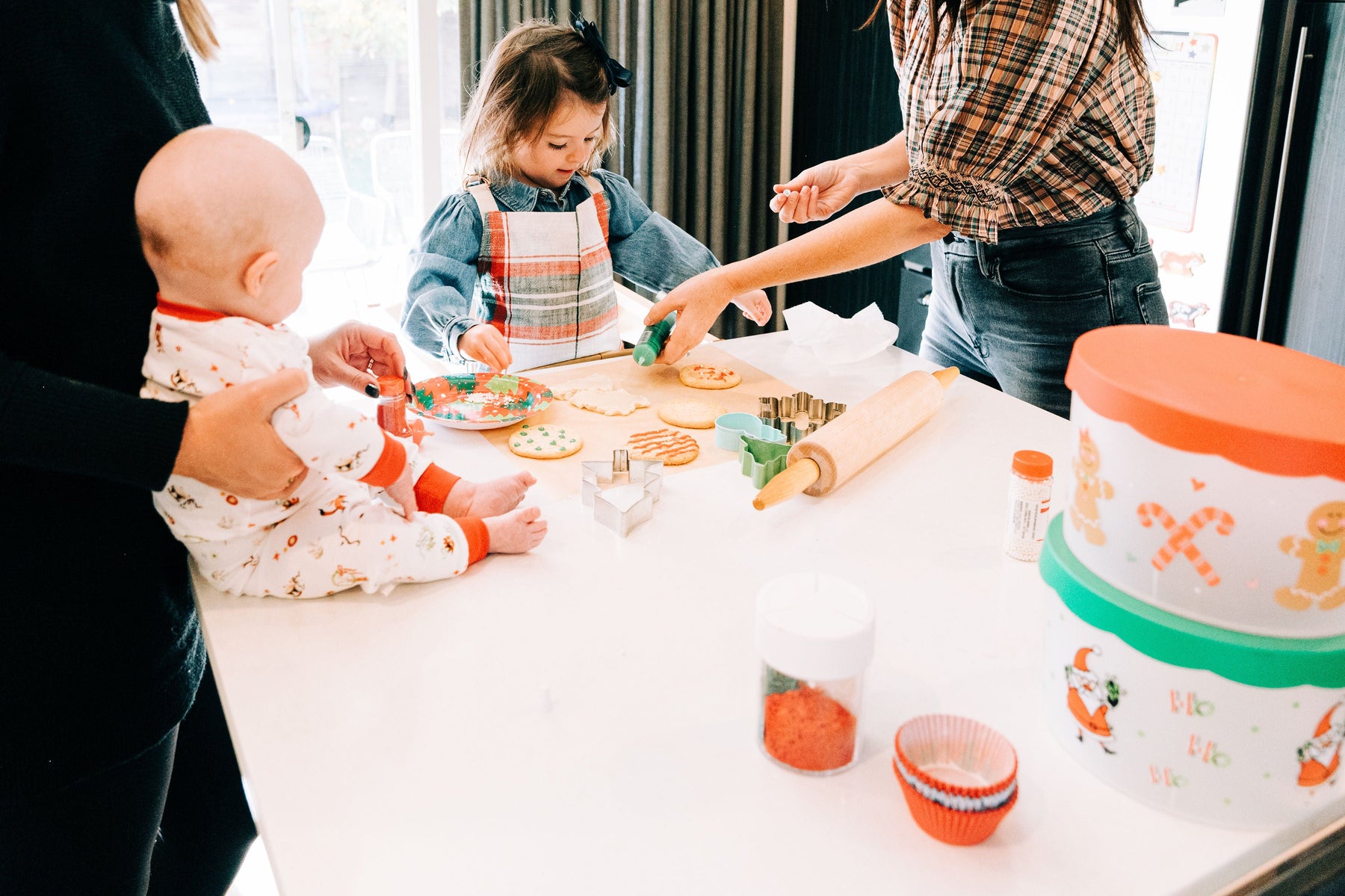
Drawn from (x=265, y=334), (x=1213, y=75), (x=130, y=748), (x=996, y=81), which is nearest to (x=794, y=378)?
(x=996, y=81)

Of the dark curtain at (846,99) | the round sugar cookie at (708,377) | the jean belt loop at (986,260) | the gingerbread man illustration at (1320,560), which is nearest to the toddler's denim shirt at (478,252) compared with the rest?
the round sugar cookie at (708,377)

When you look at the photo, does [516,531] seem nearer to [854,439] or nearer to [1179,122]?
[854,439]

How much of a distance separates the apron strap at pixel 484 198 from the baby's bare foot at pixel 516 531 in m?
0.97

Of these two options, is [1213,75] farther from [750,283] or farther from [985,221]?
[750,283]

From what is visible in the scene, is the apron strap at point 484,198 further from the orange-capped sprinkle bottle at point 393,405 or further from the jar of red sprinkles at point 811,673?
the jar of red sprinkles at point 811,673

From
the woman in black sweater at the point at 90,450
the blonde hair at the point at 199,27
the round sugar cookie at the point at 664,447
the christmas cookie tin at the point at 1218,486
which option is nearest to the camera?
the christmas cookie tin at the point at 1218,486

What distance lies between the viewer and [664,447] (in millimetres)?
1302

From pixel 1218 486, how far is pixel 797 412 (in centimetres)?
79

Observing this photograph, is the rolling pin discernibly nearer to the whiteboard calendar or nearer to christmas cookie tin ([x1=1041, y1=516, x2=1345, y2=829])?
christmas cookie tin ([x1=1041, y1=516, x2=1345, y2=829])

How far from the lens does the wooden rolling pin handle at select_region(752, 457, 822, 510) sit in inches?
43.5

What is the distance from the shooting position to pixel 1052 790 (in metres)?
0.73

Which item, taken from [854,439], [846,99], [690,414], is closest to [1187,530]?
[854,439]

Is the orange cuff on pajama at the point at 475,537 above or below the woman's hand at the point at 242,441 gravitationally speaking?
below

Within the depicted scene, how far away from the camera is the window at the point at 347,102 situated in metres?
2.93
